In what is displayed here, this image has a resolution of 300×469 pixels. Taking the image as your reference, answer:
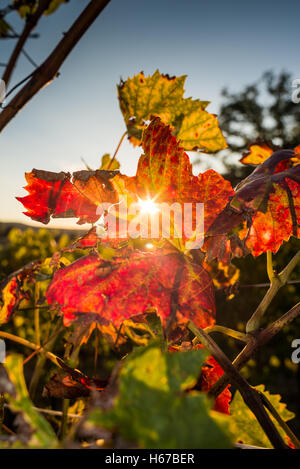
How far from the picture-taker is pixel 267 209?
0.39 metres

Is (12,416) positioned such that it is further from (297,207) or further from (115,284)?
(297,207)

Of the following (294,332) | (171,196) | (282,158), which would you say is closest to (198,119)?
(282,158)

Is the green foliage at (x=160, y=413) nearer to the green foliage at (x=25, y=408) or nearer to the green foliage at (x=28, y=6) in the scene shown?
the green foliage at (x=25, y=408)

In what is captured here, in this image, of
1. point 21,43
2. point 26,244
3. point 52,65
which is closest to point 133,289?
point 52,65

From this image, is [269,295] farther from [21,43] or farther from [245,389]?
[21,43]

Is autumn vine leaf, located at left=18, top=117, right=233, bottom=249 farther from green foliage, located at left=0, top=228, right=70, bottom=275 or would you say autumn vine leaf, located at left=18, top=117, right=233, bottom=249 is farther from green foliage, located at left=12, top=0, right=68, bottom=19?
green foliage, located at left=0, top=228, right=70, bottom=275

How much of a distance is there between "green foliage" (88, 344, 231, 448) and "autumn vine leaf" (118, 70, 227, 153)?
18.9 inches

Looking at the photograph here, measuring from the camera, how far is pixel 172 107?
1.97 feet

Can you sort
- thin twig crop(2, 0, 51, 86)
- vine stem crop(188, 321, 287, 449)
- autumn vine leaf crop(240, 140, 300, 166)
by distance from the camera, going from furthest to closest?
autumn vine leaf crop(240, 140, 300, 166) < thin twig crop(2, 0, 51, 86) < vine stem crop(188, 321, 287, 449)

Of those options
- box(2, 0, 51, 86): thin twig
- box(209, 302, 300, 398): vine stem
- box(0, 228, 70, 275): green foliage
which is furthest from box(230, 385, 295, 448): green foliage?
box(0, 228, 70, 275): green foliage

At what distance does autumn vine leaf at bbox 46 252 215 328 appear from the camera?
0.32 meters

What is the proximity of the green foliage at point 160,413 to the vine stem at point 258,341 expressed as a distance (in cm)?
20

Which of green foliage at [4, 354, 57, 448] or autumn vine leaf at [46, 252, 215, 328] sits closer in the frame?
green foliage at [4, 354, 57, 448]
